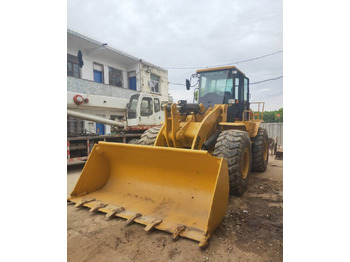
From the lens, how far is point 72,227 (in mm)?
2797

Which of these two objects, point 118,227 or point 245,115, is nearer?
point 118,227

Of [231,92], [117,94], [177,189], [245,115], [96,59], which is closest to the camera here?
[177,189]

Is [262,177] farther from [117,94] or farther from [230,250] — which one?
[117,94]

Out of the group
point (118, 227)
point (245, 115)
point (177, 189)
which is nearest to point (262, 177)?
point (245, 115)

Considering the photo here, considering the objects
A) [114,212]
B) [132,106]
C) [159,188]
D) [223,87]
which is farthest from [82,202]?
[132,106]

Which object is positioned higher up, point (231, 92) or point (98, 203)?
→ point (231, 92)

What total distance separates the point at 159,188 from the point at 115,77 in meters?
13.4

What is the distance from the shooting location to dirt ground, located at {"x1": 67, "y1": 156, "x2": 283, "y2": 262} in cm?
220

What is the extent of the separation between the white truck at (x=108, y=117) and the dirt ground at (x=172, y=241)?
3636 mm

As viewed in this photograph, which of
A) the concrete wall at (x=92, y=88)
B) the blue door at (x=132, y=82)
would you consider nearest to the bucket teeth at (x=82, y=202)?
the concrete wall at (x=92, y=88)

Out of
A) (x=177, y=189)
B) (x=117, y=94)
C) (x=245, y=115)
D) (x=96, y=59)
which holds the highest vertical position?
(x=96, y=59)

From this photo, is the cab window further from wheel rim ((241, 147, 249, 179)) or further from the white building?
wheel rim ((241, 147, 249, 179))

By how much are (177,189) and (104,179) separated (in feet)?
4.68

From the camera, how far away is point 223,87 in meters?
5.32
